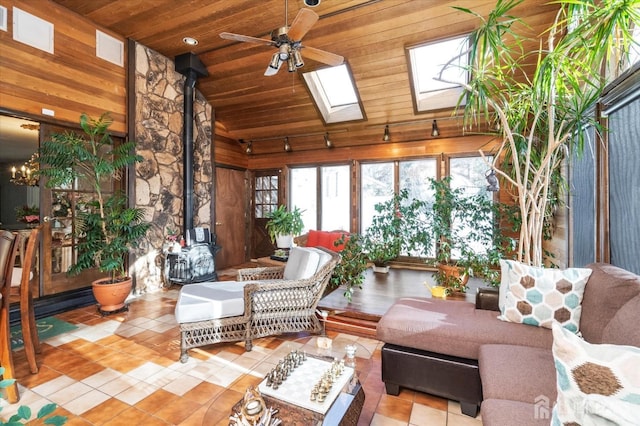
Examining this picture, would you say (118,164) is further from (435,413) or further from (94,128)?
(435,413)

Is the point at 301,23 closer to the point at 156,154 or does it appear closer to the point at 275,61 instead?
the point at 275,61

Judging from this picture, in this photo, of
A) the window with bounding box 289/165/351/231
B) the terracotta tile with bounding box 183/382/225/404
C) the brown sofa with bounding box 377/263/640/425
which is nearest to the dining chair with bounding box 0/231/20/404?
the terracotta tile with bounding box 183/382/225/404

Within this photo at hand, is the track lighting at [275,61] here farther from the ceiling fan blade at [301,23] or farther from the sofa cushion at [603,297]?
the sofa cushion at [603,297]

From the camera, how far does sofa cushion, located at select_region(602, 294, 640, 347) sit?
1238 millimetres

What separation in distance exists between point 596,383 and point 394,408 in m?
1.31

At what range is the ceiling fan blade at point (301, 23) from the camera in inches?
96.3

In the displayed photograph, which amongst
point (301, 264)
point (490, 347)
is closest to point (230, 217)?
point (301, 264)

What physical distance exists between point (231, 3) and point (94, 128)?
2177mm

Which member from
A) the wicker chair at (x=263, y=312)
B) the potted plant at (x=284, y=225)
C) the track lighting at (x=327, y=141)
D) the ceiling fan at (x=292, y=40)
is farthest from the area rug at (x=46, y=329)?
the track lighting at (x=327, y=141)

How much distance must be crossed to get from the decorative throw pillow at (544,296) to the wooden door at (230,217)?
5181 mm

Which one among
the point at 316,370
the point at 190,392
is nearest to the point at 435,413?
the point at 316,370

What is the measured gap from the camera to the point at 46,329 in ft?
10.1

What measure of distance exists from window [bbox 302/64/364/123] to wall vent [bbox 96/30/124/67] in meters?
2.53

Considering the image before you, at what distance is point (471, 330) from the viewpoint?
6.19ft
